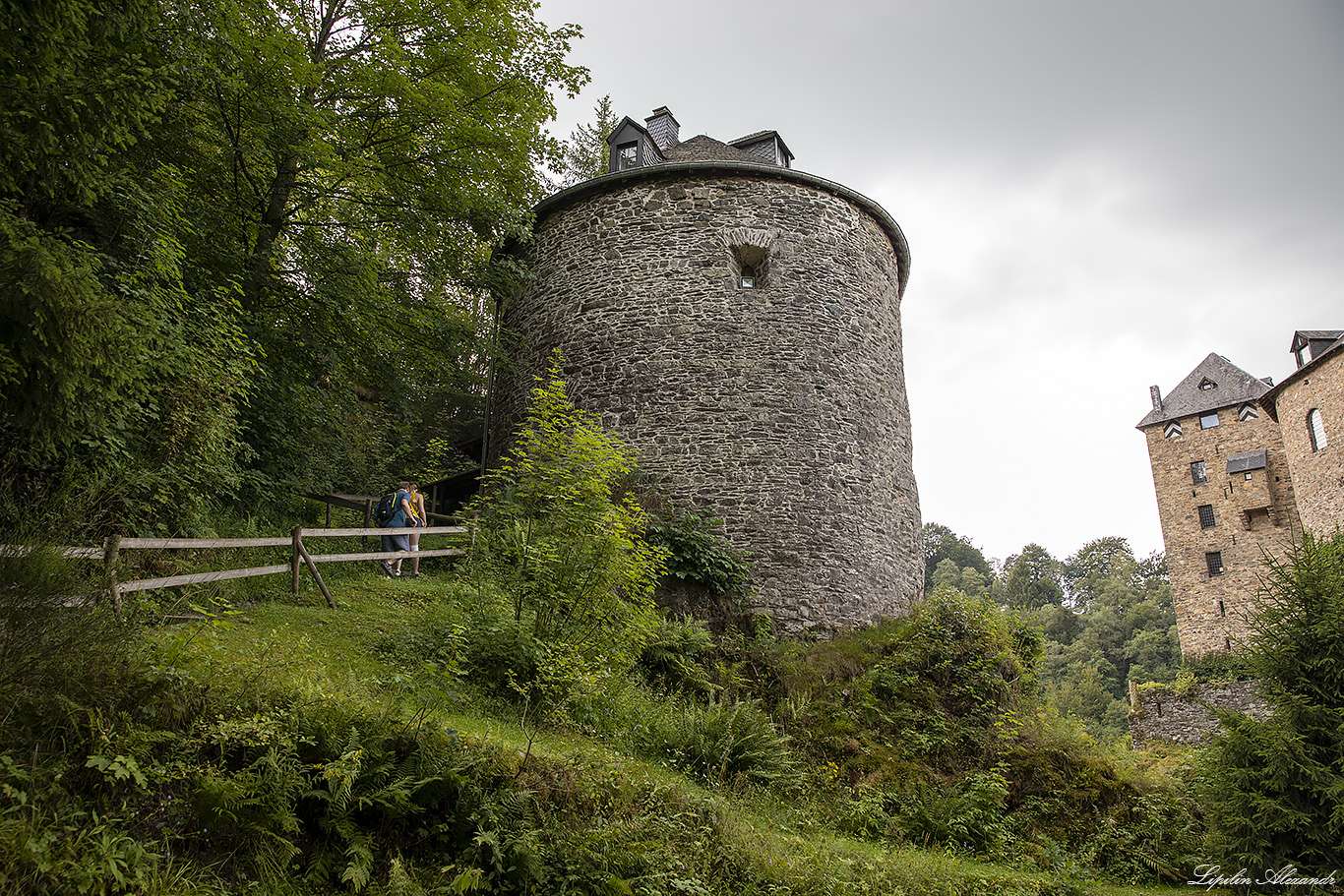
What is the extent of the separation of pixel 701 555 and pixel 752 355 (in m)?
3.91

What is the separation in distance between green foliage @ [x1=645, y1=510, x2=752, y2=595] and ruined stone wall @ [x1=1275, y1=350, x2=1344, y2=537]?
19769 mm

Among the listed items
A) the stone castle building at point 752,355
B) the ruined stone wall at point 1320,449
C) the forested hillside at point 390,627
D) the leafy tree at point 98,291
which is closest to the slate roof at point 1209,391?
the ruined stone wall at point 1320,449

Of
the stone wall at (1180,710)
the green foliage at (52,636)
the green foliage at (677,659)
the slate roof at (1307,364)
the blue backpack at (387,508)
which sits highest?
the slate roof at (1307,364)

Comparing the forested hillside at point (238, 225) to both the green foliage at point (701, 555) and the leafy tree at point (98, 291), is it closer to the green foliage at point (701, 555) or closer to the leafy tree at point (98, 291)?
the leafy tree at point (98, 291)

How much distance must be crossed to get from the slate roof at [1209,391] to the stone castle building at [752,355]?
25104 mm

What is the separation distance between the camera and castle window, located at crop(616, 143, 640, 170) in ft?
50.2

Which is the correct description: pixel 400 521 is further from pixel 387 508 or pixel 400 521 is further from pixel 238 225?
pixel 238 225

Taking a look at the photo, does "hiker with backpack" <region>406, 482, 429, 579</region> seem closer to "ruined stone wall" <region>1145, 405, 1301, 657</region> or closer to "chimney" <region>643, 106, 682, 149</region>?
"chimney" <region>643, 106, 682, 149</region>

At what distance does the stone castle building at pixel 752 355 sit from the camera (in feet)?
42.1

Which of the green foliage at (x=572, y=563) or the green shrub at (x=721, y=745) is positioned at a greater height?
the green foliage at (x=572, y=563)

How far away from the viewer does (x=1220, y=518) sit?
3073 cm

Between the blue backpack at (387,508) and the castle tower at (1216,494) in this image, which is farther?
the castle tower at (1216,494)

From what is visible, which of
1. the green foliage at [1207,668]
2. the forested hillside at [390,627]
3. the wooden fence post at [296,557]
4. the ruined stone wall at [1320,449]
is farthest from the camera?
the green foliage at [1207,668]

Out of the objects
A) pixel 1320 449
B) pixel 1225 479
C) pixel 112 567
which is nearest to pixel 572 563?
pixel 112 567
